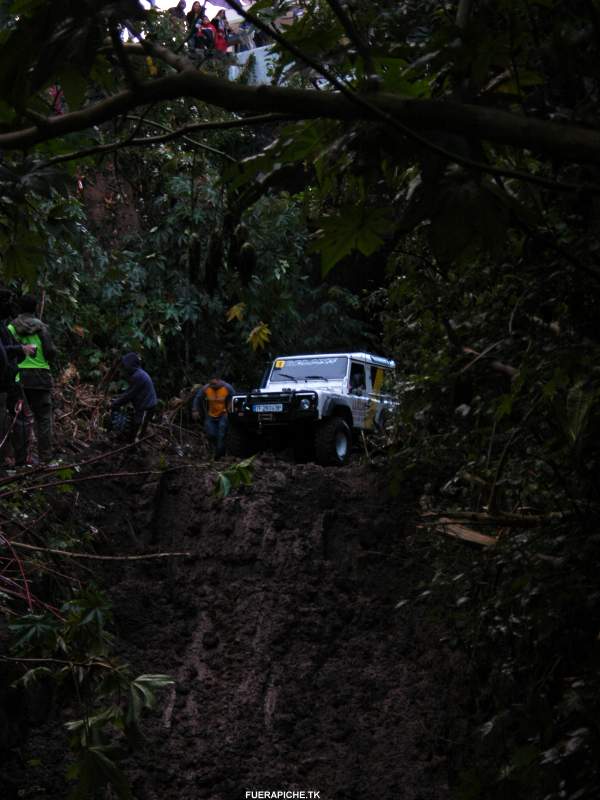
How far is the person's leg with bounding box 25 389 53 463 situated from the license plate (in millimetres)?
4444

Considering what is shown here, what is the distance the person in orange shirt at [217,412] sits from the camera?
13.9 metres

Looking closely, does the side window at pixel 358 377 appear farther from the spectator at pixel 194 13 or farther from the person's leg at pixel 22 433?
the spectator at pixel 194 13

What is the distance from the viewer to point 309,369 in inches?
610

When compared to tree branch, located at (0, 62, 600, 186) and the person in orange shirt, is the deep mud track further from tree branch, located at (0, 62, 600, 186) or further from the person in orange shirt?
tree branch, located at (0, 62, 600, 186)

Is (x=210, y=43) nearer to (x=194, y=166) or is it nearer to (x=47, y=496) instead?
(x=194, y=166)

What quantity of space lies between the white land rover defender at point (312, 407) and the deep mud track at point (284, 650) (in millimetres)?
2959

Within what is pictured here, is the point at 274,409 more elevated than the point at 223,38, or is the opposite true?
the point at 223,38

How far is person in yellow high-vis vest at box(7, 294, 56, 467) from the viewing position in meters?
9.43

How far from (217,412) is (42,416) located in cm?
449

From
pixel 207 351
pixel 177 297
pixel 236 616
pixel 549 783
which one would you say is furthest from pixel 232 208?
pixel 207 351

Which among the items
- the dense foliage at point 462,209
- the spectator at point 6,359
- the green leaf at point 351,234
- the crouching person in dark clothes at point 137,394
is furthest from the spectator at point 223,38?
the crouching person in dark clothes at point 137,394

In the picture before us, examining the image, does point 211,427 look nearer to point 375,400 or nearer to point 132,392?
point 132,392

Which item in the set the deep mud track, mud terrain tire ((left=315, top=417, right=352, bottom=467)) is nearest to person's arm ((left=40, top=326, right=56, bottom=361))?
the deep mud track

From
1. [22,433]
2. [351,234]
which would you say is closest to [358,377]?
[22,433]
